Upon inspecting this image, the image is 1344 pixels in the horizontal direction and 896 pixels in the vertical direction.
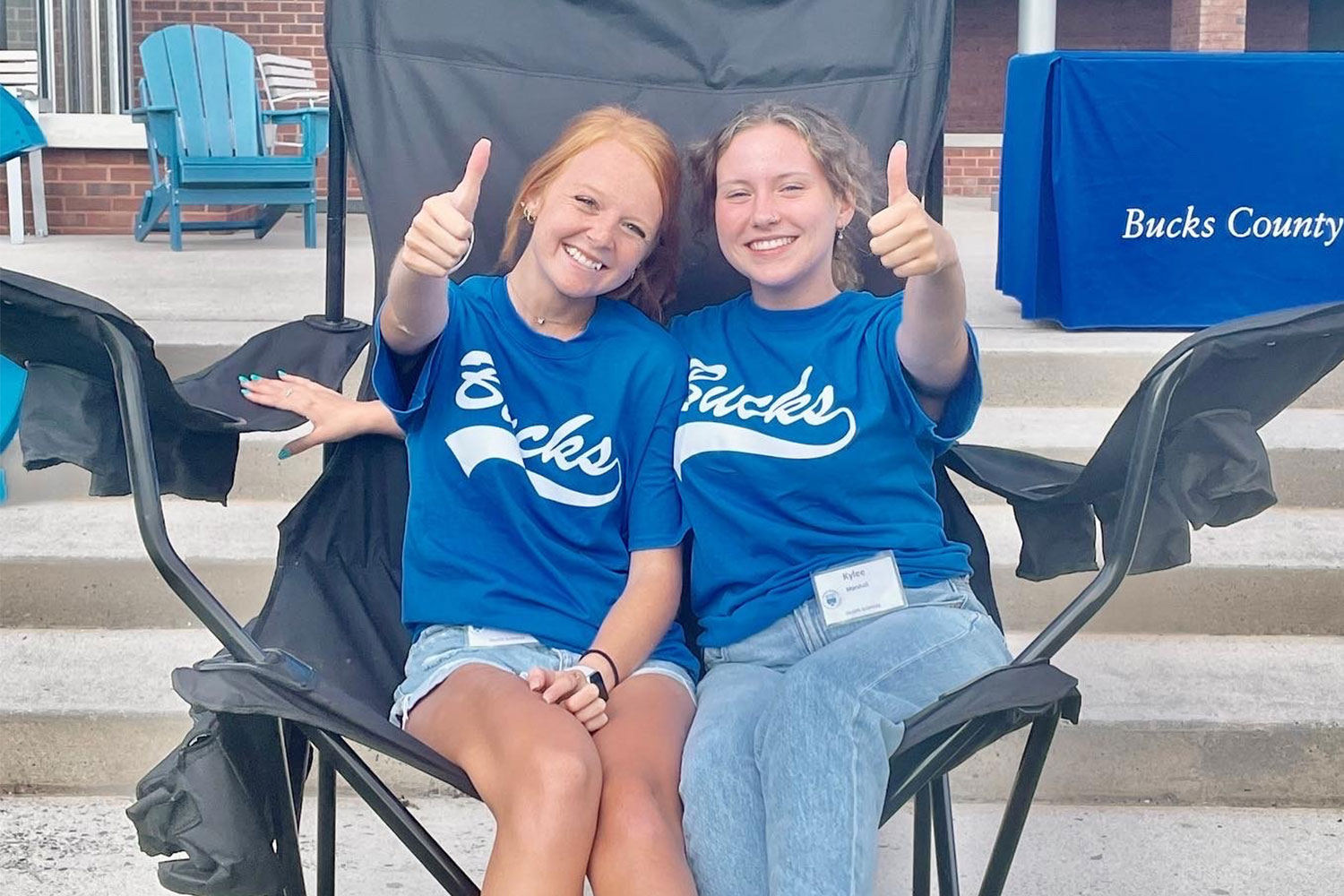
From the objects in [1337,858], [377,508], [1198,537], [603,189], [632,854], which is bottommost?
[1337,858]

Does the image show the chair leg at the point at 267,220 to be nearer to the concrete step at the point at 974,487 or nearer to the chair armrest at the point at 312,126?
the chair armrest at the point at 312,126

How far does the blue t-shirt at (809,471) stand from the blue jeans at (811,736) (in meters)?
0.05

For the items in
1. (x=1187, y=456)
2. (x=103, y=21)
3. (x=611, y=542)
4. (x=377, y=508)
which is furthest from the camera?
(x=103, y=21)

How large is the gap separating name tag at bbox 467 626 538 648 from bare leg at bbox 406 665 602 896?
95mm

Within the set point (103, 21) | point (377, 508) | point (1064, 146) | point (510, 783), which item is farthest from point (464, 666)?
point (103, 21)

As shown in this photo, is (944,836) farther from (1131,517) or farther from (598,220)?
(598,220)

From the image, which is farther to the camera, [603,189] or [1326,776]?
[1326,776]

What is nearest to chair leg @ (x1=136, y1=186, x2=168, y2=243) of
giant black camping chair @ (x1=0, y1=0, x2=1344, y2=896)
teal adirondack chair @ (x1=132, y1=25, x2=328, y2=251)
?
teal adirondack chair @ (x1=132, y1=25, x2=328, y2=251)

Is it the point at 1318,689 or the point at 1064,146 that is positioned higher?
the point at 1064,146

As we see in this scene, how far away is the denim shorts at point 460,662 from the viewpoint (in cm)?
152

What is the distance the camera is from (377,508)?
1796 millimetres

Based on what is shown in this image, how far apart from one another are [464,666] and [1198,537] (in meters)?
1.94

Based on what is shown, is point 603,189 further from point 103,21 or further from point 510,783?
point 103,21

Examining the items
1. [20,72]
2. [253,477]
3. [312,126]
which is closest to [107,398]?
[253,477]
